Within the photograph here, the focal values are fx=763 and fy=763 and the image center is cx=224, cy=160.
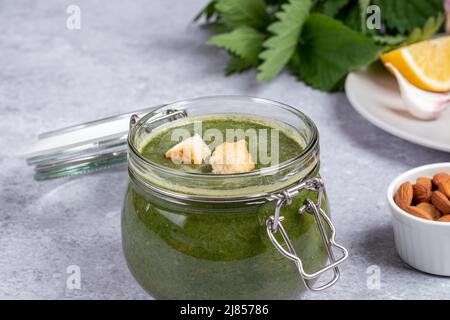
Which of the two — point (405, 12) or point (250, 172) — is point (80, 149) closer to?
point (250, 172)

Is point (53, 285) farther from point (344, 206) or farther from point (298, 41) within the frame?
point (298, 41)

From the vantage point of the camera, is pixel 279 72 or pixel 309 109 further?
pixel 279 72

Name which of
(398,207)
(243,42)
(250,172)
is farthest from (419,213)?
(243,42)

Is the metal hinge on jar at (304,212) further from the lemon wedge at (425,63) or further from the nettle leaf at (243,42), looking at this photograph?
the nettle leaf at (243,42)

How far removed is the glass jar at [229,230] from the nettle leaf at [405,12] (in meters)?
0.94

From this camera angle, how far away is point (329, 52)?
1.79 meters

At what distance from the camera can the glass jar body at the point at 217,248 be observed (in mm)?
973

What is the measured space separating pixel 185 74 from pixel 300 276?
98cm

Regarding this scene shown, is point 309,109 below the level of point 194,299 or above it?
below

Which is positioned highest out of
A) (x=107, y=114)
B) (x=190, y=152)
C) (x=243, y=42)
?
(x=190, y=152)

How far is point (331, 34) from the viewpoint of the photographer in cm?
179

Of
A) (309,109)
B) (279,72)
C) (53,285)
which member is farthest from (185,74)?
(53,285)

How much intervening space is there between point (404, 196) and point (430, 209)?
0.04 meters

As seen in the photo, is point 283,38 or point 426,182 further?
point 283,38
